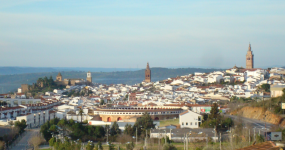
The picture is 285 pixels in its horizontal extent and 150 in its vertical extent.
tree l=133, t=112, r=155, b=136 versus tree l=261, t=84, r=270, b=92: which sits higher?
tree l=261, t=84, r=270, b=92

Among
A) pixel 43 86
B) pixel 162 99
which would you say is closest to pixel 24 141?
pixel 162 99

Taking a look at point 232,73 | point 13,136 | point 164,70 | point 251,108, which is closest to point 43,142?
point 13,136

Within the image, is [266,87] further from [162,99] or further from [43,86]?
[43,86]

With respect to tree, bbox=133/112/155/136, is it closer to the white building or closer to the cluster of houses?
the white building

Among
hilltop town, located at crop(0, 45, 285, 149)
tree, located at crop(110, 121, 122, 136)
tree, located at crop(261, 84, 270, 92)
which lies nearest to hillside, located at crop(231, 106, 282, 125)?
hilltop town, located at crop(0, 45, 285, 149)

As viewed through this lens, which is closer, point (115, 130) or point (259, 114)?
point (115, 130)

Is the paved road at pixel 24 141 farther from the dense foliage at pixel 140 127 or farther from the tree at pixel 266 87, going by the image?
the tree at pixel 266 87

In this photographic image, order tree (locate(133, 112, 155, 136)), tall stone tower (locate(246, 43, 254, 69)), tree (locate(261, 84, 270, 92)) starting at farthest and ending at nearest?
1. tall stone tower (locate(246, 43, 254, 69))
2. tree (locate(261, 84, 270, 92))
3. tree (locate(133, 112, 155, 136))

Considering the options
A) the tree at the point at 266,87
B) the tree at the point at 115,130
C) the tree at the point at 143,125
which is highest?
the tree at the point at 266,87

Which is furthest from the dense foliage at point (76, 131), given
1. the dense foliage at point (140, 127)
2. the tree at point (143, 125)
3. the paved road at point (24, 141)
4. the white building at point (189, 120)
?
the white building at point (189, 120)
